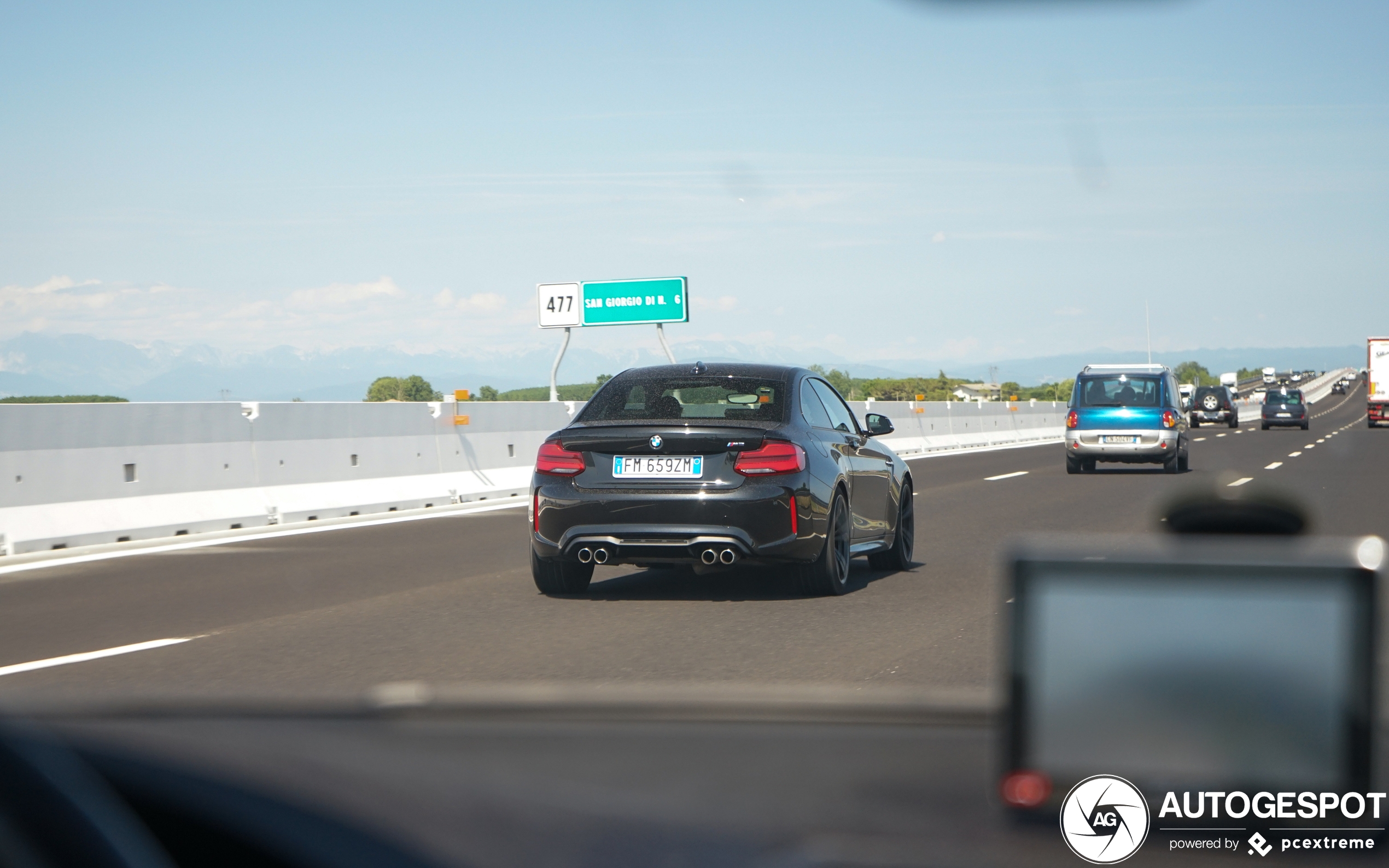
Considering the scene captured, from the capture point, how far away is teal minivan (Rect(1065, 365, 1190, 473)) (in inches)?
986

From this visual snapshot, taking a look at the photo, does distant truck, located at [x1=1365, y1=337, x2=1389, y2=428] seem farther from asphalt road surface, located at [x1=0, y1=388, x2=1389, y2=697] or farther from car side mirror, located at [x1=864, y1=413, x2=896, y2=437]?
car side mirror, located at [x1=864, y1=413, x2=896, y2=437]

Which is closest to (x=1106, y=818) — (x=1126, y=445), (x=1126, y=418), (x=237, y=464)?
(x=237, y=464)

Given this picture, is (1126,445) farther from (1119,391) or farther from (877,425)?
(877,425)

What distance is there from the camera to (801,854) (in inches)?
115

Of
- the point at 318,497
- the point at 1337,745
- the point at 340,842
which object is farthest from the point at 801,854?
the point at 318,497

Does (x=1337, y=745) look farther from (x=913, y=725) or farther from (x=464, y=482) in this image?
(x=464, y=482)

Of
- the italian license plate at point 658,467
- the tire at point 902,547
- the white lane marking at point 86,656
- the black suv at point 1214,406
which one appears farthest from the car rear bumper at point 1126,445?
the black suv at point 1214,406

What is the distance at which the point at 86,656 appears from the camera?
708 cm

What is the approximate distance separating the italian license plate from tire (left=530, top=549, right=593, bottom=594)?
81 cm

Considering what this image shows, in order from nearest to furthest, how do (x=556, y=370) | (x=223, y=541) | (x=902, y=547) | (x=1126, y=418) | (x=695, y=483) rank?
(x=695, y=483) → (x=902, y=547) → (x=223, y=541) → (x=1126, y=418) → (x=556, y=370)

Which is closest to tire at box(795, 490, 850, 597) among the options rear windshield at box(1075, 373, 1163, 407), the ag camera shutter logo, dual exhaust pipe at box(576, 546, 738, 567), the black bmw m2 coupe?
the black bmw m2 coupe

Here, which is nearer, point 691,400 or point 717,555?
point 717,555

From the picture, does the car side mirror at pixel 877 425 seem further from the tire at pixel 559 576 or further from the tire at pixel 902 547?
the tire at pixel 559 576

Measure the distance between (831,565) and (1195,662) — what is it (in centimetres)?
774
